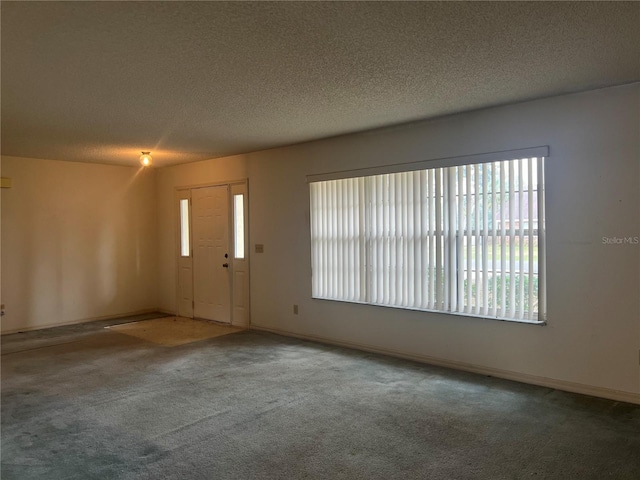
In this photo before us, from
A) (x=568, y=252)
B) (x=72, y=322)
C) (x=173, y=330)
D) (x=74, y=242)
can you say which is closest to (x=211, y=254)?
(x=173, y=330)

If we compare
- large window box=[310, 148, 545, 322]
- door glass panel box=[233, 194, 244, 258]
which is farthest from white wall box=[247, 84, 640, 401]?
door glass panel box=[233, 194, 244, 258]

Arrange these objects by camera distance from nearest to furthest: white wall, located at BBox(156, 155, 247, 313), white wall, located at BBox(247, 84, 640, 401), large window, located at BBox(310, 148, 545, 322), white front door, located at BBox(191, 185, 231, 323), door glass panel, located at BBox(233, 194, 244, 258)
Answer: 1. white wall, located at BBox(247, 84, 640, 401)
2. large window, located at BBox(310, 148, 545, 322)
3. door glass panel, located at BBox(233, 194, 244, 258)
4. white front door, located at BBox(191, 185, 231, 323)
5. white wall, located at BBox(156, 155, 247, 313)

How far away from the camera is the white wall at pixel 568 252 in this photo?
3482mm

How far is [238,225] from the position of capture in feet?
21.6

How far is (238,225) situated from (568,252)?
4342mm

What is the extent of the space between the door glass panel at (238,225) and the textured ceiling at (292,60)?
2027 millimetres

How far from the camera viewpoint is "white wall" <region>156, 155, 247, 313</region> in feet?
23.2

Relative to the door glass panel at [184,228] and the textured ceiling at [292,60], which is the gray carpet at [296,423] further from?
the door glass panel at [184,228]

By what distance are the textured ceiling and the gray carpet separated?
8.03ft

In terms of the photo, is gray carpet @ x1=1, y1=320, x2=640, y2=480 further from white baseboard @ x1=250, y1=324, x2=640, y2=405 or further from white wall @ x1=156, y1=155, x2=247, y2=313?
white wall @ x1=156, y1=155, x2=247, y2=313

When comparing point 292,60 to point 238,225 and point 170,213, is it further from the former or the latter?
point 170,213

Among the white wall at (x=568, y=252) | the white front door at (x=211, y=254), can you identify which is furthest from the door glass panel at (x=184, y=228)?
the white wall at (x=568, y=252)

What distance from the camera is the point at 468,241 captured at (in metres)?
4.25

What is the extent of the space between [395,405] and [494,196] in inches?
79.9
